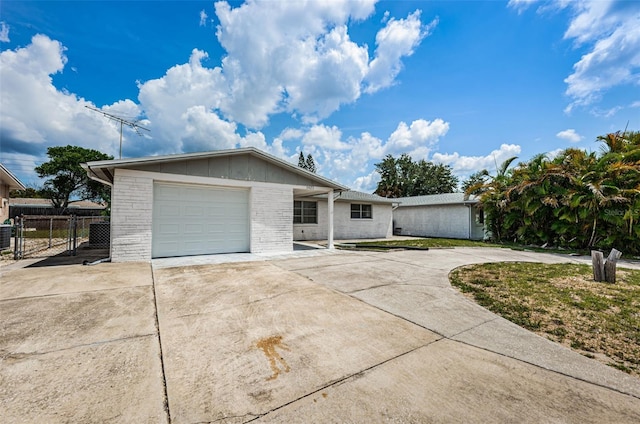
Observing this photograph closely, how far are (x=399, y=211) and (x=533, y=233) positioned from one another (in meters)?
9.24

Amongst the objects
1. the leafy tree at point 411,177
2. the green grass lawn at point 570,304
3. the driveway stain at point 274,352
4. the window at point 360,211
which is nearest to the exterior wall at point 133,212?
the driveway stain at point 274,352

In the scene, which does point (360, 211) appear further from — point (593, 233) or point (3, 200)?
point (3, 200)

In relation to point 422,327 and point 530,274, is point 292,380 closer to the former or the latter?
point 422,327

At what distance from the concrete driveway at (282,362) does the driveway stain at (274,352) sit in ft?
0.04

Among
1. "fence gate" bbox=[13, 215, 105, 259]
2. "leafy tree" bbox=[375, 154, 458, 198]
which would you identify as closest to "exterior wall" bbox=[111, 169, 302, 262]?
"fence gate" bbox=[13, 215, 105, 259]

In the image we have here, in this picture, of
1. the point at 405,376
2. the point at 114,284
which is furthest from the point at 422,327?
the point at 114,284

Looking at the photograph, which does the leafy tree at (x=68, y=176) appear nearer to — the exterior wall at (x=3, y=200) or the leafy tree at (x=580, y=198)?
the exterior wall at (x=3, y=200)

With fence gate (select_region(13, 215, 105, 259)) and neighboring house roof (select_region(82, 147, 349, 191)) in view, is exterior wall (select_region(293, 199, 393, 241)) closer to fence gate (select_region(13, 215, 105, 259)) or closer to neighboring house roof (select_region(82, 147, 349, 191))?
neighboring house roof (select_region(82, 147, 349, 191))

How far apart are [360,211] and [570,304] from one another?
1258 cm

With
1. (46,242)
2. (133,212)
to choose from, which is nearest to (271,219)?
(133,212)

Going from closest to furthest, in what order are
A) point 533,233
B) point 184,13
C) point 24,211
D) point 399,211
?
point 184,13 < point 533,233 < point 399,211 < point 24,211

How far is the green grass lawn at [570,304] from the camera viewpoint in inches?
119

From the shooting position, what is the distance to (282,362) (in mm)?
2576

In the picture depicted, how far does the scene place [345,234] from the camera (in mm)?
16156
